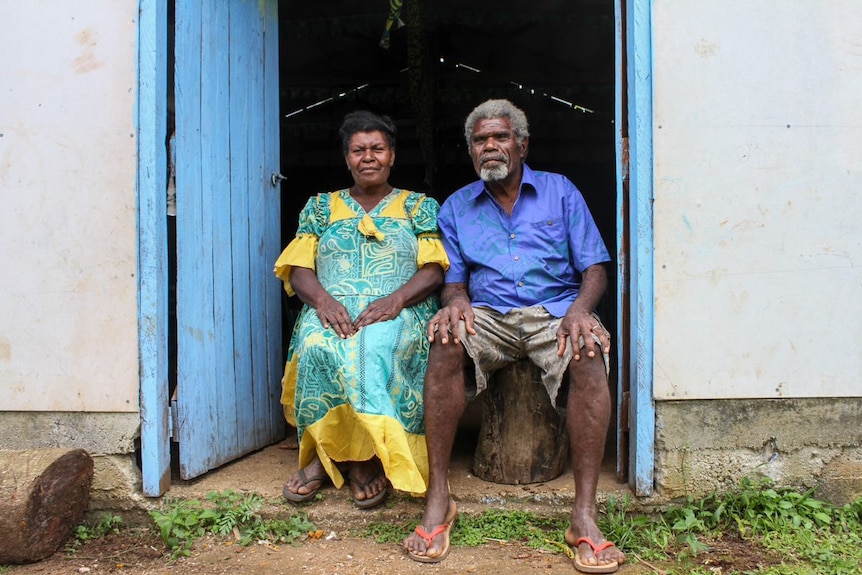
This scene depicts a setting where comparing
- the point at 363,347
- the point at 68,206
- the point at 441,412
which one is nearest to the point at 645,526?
the point at 441,412

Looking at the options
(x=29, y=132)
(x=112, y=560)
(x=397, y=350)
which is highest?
(x=29, y=132)

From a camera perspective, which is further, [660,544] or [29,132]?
[29,132]

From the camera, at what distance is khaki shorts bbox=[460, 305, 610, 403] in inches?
110

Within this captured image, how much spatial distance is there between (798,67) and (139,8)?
2.69 metres

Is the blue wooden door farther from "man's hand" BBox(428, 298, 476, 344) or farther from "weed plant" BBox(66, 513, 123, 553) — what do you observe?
"man's hand" BBox(428, 298, 476, 344)

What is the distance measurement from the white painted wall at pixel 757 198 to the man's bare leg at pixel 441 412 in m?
0.82

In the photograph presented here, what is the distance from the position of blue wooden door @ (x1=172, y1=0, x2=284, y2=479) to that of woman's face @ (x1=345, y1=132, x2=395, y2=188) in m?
0.58

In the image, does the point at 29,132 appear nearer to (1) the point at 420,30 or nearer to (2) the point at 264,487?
(2) the point at 264,487

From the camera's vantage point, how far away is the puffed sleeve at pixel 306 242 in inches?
123

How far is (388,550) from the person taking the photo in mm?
2629

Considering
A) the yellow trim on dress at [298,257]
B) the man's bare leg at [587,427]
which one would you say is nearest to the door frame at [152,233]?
the yellow trim on dress at [298,257]

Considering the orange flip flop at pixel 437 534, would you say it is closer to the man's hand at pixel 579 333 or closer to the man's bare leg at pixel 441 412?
the man's bare leg at pixel 441 412

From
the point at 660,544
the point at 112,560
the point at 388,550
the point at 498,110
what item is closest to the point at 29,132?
the point at 112,560

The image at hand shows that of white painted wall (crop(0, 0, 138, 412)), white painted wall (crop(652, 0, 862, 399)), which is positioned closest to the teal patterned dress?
white painted wall (crop(0, 0, 138, 412))
